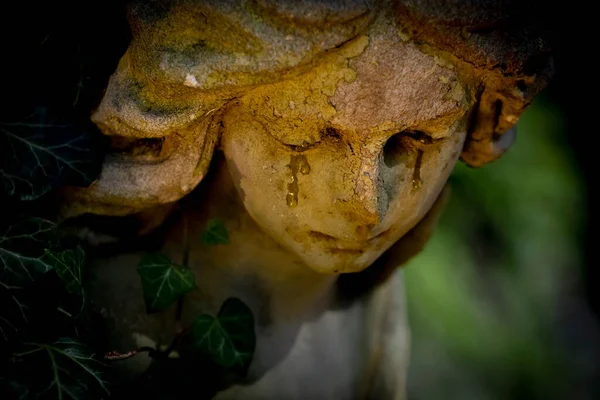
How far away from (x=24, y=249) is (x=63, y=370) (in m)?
0.16

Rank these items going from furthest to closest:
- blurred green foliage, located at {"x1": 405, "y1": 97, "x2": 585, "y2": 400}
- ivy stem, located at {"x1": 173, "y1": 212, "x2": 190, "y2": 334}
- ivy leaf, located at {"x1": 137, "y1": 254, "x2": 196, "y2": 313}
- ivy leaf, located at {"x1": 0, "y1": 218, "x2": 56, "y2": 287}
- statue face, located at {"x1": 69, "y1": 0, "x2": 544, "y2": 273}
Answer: blurred green foliage, located at {"x1": 405, "y1": 97, "x2": 585, "y2": 400} < ivy stem, located at {"x1": 173, "y1": 212, "x2": 190, "y2": 334} < ivy leaf, located at {"x1": 137, "y1": 254, "x2": 196, "y2": 313} < ivy leaf, located at {"x1": 0, "y1": 218, "x2": 56, "y2": 287} < statue face, located at {"x1": 69, "y1": 0, "x2": 544, "y2": 273}

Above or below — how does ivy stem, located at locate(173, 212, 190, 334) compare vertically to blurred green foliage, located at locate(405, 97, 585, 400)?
above

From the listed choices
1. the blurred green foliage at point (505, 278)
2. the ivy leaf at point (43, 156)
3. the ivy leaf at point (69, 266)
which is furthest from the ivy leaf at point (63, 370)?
the blurred green foliage at point (505, 278)

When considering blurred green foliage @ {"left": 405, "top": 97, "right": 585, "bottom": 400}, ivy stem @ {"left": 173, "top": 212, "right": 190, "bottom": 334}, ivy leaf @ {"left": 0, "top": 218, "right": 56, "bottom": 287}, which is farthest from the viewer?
blurred green foliage @ {"left": 405, "top": 97, "right": 585, "bottom": 400}

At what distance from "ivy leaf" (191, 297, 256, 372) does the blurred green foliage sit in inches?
57.0

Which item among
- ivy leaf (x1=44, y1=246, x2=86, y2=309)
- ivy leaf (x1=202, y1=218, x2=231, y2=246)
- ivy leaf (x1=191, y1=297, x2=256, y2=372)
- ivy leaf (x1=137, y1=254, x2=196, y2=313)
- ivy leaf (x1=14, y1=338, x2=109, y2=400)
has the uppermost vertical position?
ivy leaf (x1=202, y1=218, x2=231, y2=246)

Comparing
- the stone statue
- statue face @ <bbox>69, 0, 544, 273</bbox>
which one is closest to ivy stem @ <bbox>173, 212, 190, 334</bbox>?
the stone statue

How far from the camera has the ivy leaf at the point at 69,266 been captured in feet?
2.56

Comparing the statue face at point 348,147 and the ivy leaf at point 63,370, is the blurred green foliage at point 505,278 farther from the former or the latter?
the ivy leaf at point 63,370

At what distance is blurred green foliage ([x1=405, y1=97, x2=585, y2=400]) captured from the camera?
232 centimetres

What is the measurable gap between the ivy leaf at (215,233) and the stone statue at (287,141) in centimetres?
4

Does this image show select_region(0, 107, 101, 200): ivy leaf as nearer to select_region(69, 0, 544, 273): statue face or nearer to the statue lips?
select_region(69, 0, 544, 273): statue face

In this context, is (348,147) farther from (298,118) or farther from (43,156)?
(43,156)

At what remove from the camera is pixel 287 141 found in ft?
2.43
